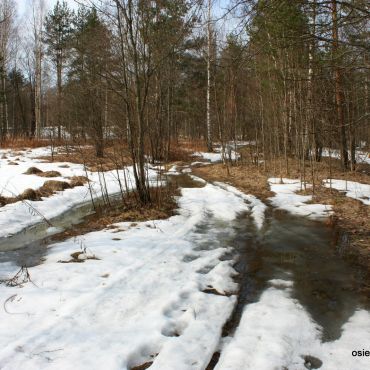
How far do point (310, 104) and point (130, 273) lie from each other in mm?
7457

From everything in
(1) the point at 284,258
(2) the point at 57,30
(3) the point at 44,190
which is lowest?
(1) the point at 284,258

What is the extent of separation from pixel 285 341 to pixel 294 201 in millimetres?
6810

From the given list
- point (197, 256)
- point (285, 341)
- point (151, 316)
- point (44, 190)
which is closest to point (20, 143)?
point (44, 190)

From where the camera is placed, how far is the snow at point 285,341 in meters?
3.11

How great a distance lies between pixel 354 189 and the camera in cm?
1088

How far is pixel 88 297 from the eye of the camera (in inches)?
161

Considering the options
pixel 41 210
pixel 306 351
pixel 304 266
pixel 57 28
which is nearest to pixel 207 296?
pixel 306 351

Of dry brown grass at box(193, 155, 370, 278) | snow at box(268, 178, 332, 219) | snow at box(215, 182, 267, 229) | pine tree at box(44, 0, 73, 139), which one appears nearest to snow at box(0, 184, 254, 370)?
snow at box(215, 182, 267, 229)

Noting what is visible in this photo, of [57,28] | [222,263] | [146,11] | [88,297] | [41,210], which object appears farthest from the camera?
[57,28]

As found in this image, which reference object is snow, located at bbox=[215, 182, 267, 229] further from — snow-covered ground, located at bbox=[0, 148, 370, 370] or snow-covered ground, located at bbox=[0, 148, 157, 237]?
snow-covered ground, located at bbox=[0, 148, 157, 237]

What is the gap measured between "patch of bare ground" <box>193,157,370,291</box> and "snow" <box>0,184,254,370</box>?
2224 millimetres

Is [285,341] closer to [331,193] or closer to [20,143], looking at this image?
[331,193]

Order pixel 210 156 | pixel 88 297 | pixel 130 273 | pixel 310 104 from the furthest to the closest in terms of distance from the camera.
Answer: pixel 210 156
pixel 310 104
pixel 130 273
pixel 88 297

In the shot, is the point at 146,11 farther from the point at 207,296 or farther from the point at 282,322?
the point at 282,322
